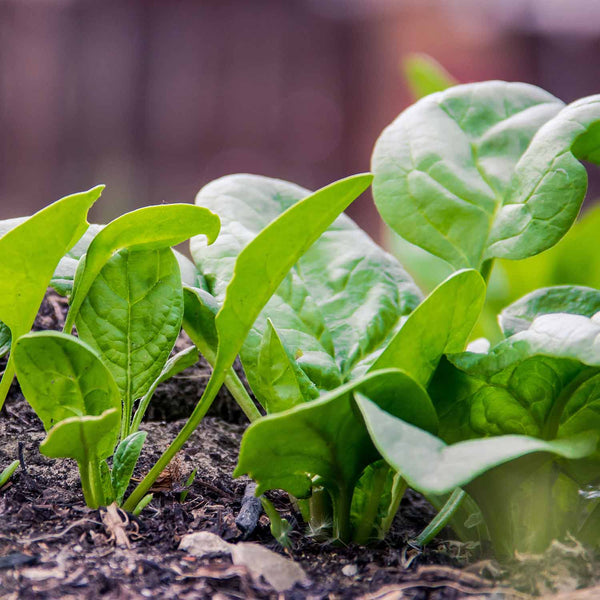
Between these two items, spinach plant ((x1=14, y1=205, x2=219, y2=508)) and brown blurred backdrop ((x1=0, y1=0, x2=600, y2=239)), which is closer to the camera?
spinach plant ((x1=14, y1=205, x2=219, y2=508))

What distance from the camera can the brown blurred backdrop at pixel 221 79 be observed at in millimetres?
3684

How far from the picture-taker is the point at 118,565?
431 millimetres

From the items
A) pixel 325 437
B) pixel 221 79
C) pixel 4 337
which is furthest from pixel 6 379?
pixel 221 79

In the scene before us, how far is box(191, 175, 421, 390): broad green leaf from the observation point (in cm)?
58

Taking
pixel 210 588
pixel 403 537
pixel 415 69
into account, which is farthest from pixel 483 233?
pixel 415 69

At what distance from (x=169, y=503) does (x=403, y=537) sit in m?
0.18

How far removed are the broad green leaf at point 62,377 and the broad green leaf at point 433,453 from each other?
18 centimetres

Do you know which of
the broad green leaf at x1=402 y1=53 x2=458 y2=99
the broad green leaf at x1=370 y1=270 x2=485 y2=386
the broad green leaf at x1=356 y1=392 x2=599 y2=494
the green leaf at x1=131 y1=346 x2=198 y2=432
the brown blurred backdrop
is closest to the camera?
the broad green leaf at x1=356 y1=392 x2=599 y2=494

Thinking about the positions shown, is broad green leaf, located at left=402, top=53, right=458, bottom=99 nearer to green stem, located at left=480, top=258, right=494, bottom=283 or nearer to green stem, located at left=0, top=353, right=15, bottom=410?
green stem, located at left=480, top=258, right=494, bottom=283

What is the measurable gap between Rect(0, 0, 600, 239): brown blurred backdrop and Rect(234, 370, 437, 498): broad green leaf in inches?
125

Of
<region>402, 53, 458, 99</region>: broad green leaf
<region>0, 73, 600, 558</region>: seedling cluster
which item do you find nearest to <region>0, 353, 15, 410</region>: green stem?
<region>0, 73, 600, 558</region>: seedling cluster

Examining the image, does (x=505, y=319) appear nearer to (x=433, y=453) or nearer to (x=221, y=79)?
(x=433, y=453)

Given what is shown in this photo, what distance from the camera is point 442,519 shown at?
50 cm

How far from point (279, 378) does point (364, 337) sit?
13 cm
